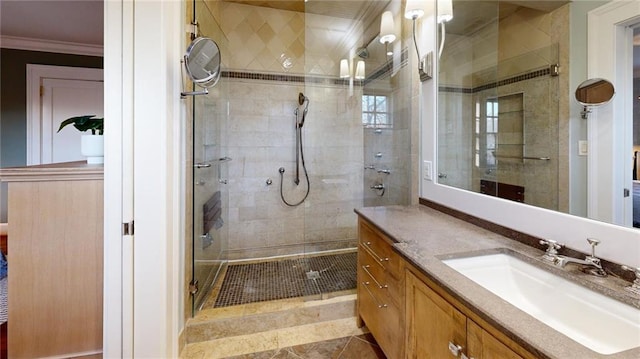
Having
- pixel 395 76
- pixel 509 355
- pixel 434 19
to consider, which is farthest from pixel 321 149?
pixel 509 355

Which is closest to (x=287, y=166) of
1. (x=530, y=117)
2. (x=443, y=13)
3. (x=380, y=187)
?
(x=380, y=187)

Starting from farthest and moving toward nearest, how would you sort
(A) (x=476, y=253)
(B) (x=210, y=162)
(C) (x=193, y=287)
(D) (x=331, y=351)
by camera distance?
1. (B) (x=210, y=162)
2. (C) (x=193, y=287)
3. (D) (x=331, y=351)
4. (A) (x=476, y=253)

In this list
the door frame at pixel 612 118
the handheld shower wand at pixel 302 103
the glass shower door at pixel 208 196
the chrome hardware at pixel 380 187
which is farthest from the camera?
the handheld shower wand at pixel 302 103

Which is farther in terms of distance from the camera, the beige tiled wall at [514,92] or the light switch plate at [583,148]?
the beige tiled wall at [514,92]

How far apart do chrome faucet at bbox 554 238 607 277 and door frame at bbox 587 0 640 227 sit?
12 centimetres

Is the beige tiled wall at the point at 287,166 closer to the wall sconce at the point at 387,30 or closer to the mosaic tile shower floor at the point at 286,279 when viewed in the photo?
the mosaic tile shower floor at the point at 286,279

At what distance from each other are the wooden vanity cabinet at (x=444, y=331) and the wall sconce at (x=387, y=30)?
2189mm

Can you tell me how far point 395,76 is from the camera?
258 centimetres

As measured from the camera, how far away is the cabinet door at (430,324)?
88cm

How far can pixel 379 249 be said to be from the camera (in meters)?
1.54

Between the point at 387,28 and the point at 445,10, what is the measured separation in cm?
78

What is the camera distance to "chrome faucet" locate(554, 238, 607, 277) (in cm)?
92

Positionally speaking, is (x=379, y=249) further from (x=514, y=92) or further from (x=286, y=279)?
(x=286, y=279)

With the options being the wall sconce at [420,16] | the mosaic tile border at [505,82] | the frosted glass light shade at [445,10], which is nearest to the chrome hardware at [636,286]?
the mosaic tile border at [505,82]
